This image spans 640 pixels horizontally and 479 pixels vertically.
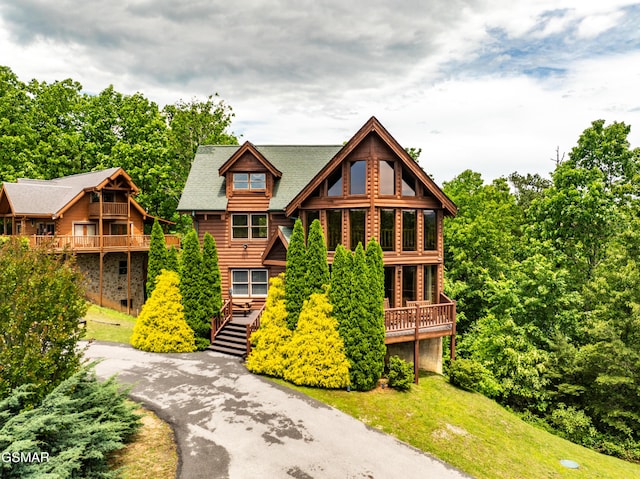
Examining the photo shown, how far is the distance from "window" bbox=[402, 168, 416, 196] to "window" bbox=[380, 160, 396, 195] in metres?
0.65

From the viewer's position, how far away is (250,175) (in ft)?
76.5

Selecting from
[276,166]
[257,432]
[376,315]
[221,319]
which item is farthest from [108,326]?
[376,315]

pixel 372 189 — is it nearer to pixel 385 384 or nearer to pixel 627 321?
pixel 385 384

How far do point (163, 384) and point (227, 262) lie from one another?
10062 mm

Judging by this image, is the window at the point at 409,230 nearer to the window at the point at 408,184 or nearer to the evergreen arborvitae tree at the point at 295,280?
the window at the point at 408,184

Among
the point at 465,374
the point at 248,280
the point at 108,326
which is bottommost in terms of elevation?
the point at 465,374

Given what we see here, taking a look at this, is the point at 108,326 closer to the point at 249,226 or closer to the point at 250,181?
the point at 249,226

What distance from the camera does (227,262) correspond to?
2322 cm

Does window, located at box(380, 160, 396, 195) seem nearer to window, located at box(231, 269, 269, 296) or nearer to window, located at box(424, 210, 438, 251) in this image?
window, located at box(424, 210, 438, 251)

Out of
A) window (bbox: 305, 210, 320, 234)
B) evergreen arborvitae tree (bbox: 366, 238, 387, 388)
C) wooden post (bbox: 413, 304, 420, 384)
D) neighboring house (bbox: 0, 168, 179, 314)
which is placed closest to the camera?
evergreen arborvitae tree (bbox: 366, 238, 387, 388)

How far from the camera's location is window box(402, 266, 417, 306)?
19.5 meters

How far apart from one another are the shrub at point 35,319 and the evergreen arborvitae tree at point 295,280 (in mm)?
8112

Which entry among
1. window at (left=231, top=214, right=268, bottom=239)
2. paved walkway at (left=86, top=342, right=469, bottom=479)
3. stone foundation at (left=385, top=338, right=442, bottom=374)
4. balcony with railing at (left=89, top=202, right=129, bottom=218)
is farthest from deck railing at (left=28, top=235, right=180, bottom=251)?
stone foundation at (left=385, top=338, right=442, bottom=374)

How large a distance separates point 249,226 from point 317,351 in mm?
11007
